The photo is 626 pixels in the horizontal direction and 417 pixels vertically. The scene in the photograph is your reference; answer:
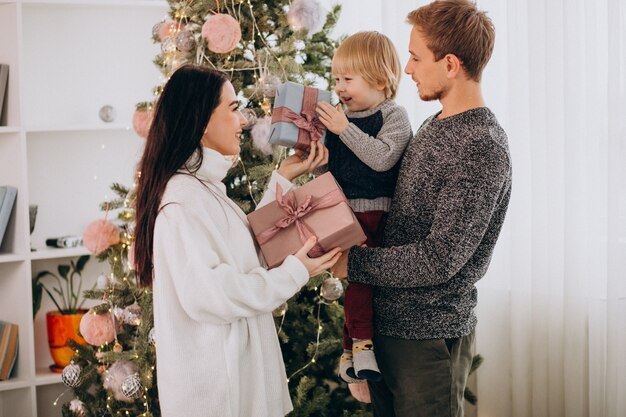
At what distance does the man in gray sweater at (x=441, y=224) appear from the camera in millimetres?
1769

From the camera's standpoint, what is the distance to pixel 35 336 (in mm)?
3766

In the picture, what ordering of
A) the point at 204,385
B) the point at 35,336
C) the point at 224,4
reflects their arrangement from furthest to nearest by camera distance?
1. the point at 35,336
2. the point at 224,4
3. the point at 204,385

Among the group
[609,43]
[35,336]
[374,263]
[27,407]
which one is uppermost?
[609,43]

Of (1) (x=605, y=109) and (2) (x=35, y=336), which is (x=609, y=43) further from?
(2) (x=35, y=336)

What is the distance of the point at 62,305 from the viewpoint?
3.82 m

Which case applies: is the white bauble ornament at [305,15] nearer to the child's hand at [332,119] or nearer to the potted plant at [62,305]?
the child's hand at [332,119]

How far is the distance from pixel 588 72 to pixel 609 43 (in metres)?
0.13

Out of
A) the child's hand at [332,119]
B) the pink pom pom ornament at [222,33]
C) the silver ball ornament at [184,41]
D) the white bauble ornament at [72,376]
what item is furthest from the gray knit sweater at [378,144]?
the white bauble ornament at [72,376]

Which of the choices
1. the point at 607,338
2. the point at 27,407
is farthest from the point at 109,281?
the point at 607,338

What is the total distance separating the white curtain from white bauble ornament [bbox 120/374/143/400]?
1392 mm

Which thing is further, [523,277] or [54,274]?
[54,274]

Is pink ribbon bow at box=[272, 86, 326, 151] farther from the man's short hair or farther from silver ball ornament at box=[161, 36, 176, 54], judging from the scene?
silver ball ornament at box=[161, 36, 176, 54]

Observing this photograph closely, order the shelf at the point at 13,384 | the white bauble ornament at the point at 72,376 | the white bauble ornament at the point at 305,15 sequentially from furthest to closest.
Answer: the shelf at the point at 13,384
the white bauble ornament at the point at 72,376
the white bauble ornament at the point at 305,15

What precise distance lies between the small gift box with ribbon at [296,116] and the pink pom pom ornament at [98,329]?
1.22 metres
